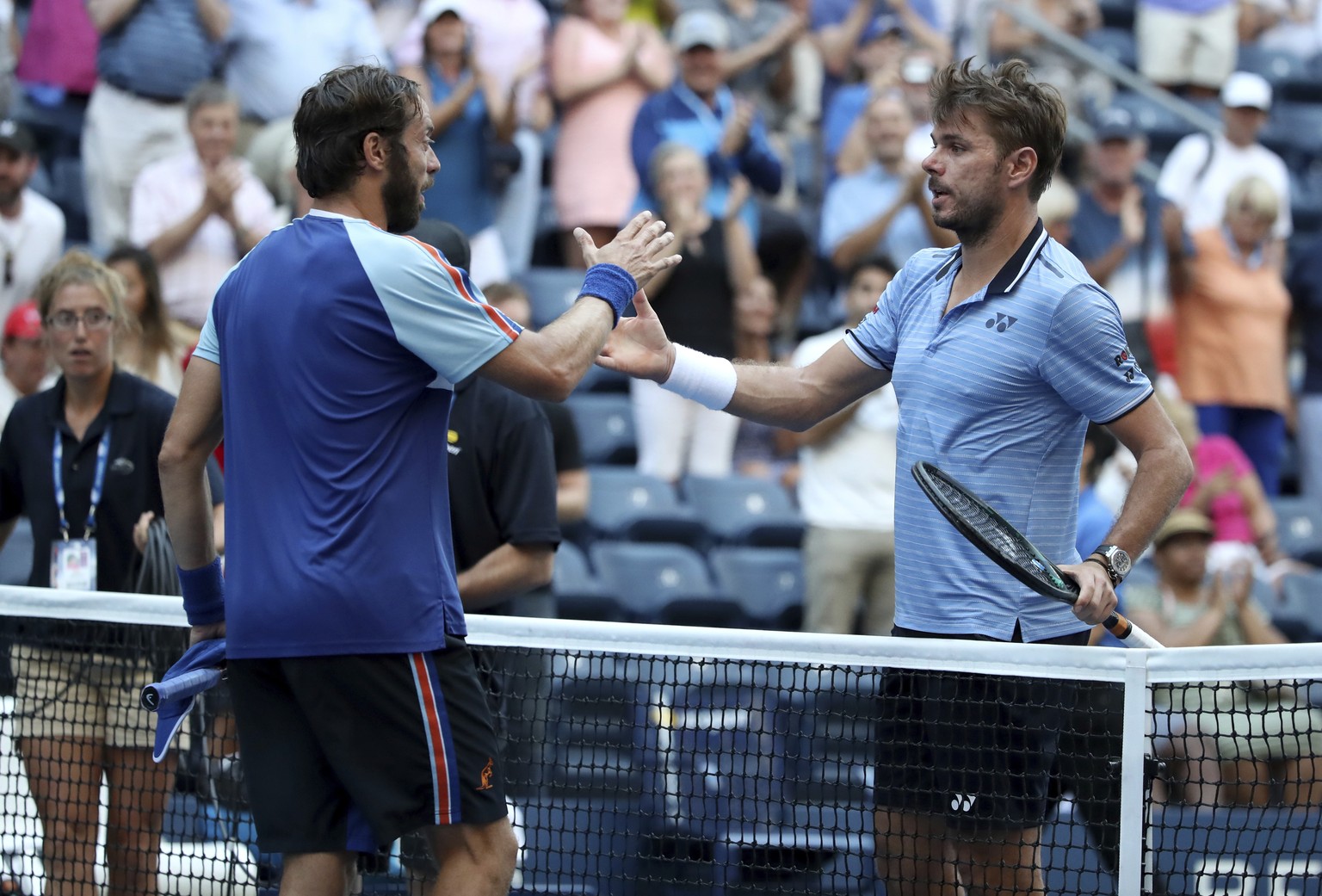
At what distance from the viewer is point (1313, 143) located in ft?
40.4

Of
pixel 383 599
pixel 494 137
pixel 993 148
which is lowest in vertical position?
pixel 383 599

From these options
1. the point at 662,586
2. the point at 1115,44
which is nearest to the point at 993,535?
the point at 662,586

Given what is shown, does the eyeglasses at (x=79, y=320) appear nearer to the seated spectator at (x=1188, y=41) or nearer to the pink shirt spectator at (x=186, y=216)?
the pink shirt spectator at (x=186, y=216)

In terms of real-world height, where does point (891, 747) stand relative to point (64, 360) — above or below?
below

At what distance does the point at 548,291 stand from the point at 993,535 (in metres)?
5.53

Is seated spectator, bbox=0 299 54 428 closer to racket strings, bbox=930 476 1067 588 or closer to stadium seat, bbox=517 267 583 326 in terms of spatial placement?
stadium seat, bbox=517 267 583 326

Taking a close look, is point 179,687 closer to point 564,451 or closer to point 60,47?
point 564,451

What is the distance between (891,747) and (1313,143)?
9823mm

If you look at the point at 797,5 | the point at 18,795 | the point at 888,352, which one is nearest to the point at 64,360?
the point at 18,795

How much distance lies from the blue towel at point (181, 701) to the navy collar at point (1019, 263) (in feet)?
6.08

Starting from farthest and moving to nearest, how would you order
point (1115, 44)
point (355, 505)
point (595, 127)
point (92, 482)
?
point (1115, 44) → point (595, 127) → point (92, 482) → point (355, 505)

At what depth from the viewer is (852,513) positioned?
748 centimetres

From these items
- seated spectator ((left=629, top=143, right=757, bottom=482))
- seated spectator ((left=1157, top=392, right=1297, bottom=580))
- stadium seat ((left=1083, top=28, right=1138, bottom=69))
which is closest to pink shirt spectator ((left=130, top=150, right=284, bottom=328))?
seated spectator ((left=629, top=143, right=757, bottom=482))

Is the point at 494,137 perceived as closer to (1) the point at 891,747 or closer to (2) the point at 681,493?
(2) the point at 681,493
